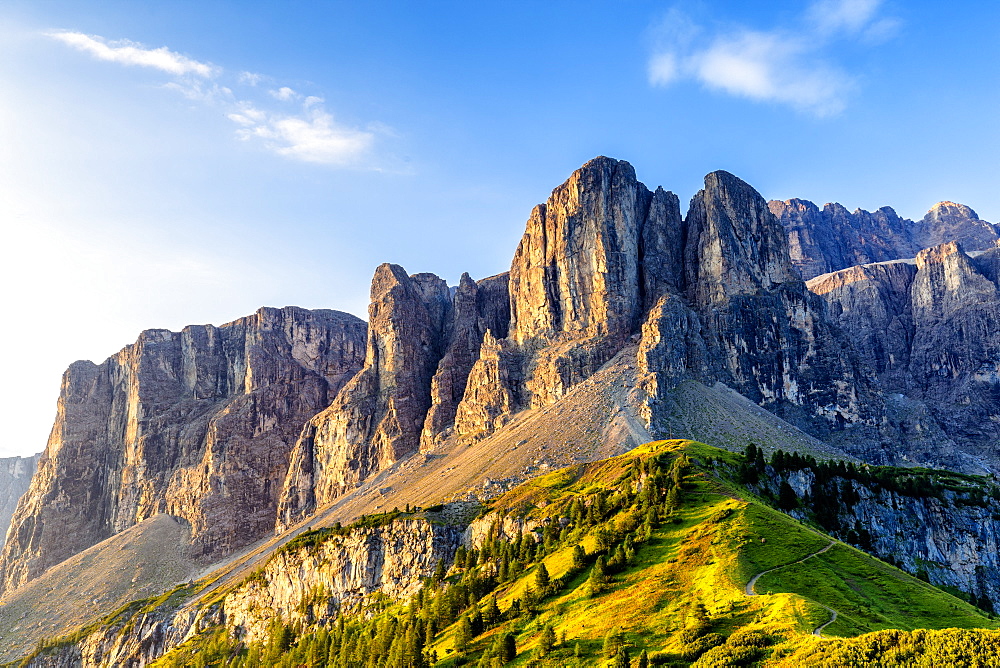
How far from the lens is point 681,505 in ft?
394

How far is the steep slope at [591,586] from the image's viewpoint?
76.6 metres

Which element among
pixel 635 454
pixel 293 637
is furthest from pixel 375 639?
pixel 635 454

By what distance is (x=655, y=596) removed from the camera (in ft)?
297

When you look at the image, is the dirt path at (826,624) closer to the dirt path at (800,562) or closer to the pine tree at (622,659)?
the dirt path at (800,562)

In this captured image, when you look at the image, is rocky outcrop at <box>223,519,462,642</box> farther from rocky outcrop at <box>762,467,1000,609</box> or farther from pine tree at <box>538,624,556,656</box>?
pine tree at <box>538,624,556,656</box>

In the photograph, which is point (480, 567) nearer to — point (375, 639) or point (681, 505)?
point (375, 639)

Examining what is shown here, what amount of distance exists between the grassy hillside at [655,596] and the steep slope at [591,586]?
316 millimetres

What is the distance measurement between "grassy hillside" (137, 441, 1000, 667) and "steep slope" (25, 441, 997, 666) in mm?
316

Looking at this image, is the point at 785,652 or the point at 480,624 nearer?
the point at 785,652

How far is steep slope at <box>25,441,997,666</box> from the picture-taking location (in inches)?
3014

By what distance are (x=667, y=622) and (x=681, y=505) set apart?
39.8 meters

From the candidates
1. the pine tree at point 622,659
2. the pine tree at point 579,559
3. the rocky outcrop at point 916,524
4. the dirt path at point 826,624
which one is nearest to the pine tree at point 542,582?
the pine tree at point 579,559

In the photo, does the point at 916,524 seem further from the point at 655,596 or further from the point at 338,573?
the point at 338,573

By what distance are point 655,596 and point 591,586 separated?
50.6 feet
